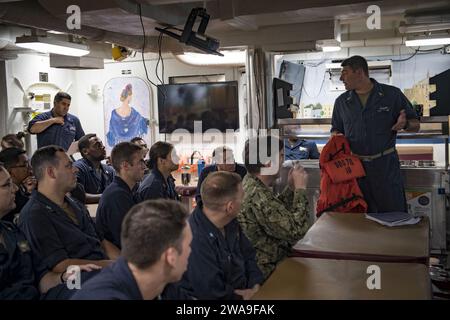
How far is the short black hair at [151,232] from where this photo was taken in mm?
1433

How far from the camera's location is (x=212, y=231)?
2129 millimetres

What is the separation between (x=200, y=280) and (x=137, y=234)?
0.65m

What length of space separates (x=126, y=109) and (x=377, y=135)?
5.48 metres

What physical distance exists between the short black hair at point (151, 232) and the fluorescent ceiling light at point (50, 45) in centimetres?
384

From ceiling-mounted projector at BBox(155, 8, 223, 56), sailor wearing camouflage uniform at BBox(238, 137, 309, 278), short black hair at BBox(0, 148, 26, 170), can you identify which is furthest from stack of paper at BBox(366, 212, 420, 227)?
short black hair at BBox(0, 148, 26, 170)

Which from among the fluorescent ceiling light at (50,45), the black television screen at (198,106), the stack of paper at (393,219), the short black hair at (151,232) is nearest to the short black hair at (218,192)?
the short black hair at (151,232)

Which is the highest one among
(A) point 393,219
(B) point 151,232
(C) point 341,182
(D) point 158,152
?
(D) point 158,152

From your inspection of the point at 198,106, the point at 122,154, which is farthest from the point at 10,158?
the point at 198,106

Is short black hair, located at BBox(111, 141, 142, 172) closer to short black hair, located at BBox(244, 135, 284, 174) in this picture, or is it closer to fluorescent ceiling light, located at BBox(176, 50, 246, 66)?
short black hair, located at BBox(244, 135, 284, 174)

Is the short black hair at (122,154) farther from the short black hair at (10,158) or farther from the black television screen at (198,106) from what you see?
the black television screen at (198,106)

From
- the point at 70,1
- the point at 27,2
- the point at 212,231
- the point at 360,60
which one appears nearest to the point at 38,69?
the point at 27,2

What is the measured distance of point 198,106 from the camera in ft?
25.9

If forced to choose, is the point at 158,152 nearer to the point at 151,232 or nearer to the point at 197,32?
the point at 197,32
